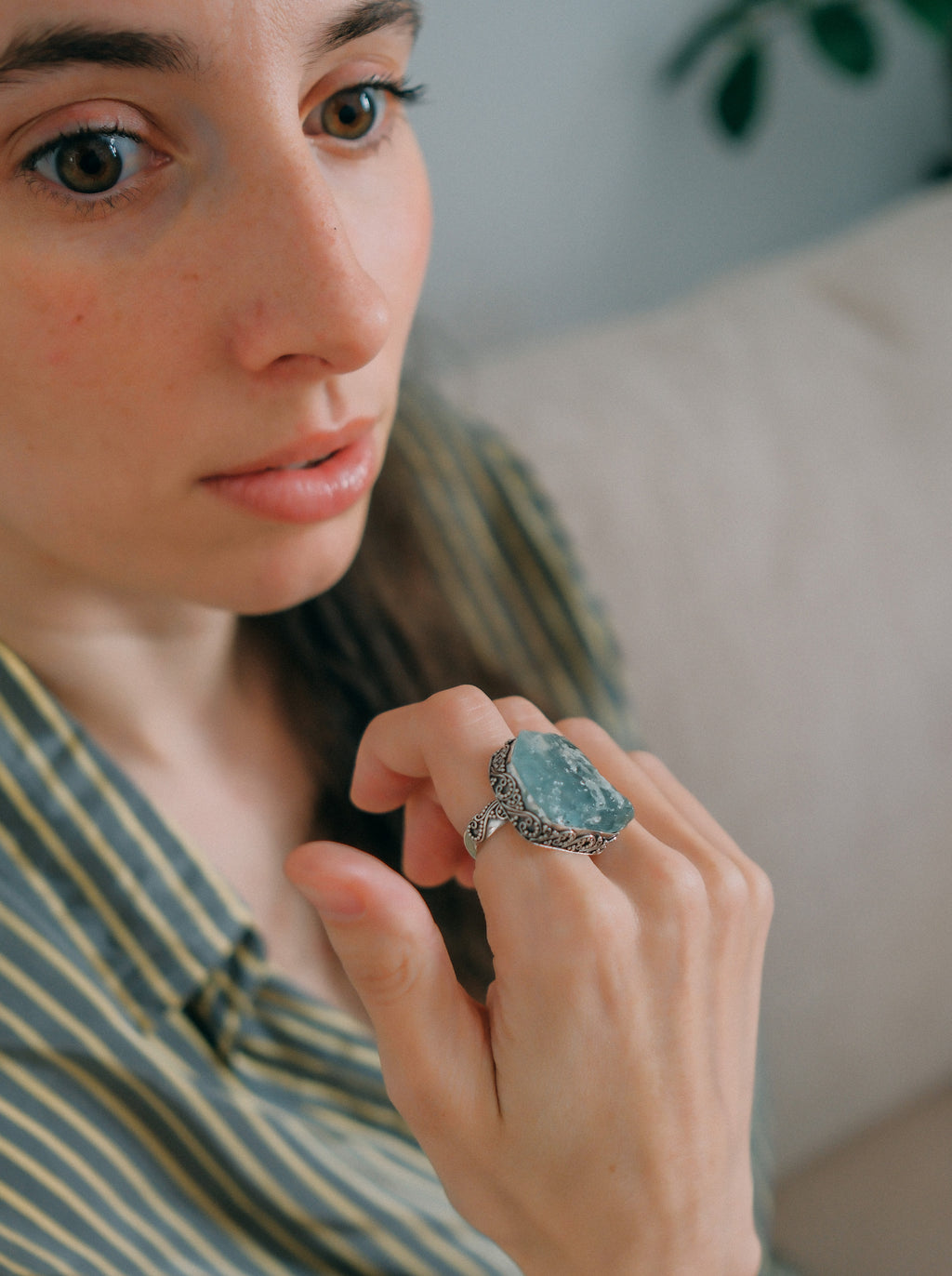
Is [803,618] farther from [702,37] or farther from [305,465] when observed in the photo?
[702,37]

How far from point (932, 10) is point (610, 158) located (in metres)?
0.46

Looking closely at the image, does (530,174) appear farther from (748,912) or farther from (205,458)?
(748,912)

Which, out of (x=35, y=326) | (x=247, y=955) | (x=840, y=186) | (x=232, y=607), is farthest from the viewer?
(x=840, y=186)

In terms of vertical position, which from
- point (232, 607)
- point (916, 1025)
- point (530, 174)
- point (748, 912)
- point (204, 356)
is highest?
point (530, 174)

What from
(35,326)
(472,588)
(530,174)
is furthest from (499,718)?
(530,174)

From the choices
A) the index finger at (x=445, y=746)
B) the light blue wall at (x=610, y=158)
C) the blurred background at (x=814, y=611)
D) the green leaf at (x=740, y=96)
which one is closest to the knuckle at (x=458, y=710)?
the index finger at (x=445, y=746)

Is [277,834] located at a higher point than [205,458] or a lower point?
lower

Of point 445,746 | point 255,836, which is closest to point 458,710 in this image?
point 445,746

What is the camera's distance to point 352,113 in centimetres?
55

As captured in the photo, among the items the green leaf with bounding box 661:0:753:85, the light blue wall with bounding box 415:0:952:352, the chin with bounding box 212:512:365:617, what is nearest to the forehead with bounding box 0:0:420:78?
the chin with bounding box 212:512:365:617

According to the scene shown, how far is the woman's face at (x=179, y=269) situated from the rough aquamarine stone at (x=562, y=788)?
187 millimetres

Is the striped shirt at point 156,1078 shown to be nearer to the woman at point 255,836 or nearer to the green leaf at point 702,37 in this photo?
the woman at point 255,836

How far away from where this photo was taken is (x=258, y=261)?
457 mm

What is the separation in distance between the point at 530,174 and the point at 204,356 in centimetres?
109
